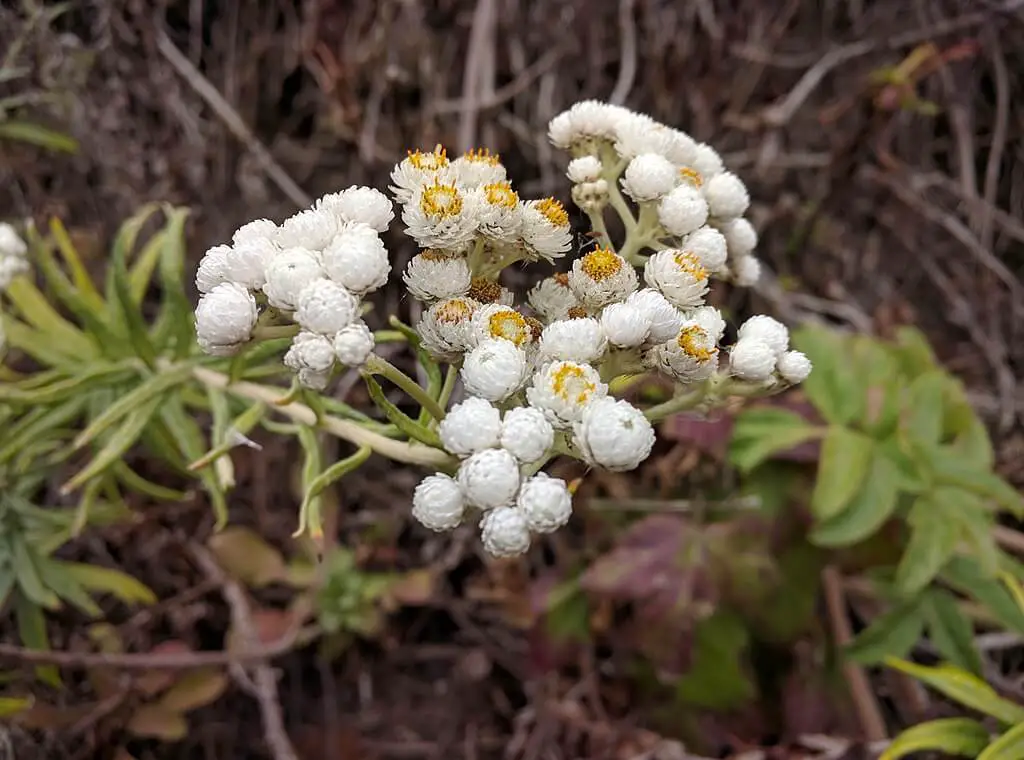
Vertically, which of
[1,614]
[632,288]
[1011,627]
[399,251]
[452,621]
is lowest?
[1011,627]

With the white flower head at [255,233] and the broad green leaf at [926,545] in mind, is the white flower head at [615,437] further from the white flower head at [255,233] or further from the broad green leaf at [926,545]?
the broad green leaf at [926,545]

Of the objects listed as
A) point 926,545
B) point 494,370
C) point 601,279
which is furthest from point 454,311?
point 926,545

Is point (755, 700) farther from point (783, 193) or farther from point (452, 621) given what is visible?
point (783, 193)

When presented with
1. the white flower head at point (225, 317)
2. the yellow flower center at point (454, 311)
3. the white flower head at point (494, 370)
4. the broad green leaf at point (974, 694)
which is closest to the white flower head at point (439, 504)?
the white flower head at point (494, 370)

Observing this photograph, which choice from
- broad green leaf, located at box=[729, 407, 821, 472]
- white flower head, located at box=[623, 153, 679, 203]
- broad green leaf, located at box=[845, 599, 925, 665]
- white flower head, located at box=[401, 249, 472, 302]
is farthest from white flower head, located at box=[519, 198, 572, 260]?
broad green leaf, located at box=[845, 599, 925, 665]

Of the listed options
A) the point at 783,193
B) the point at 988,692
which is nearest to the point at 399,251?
the point at 783,193
